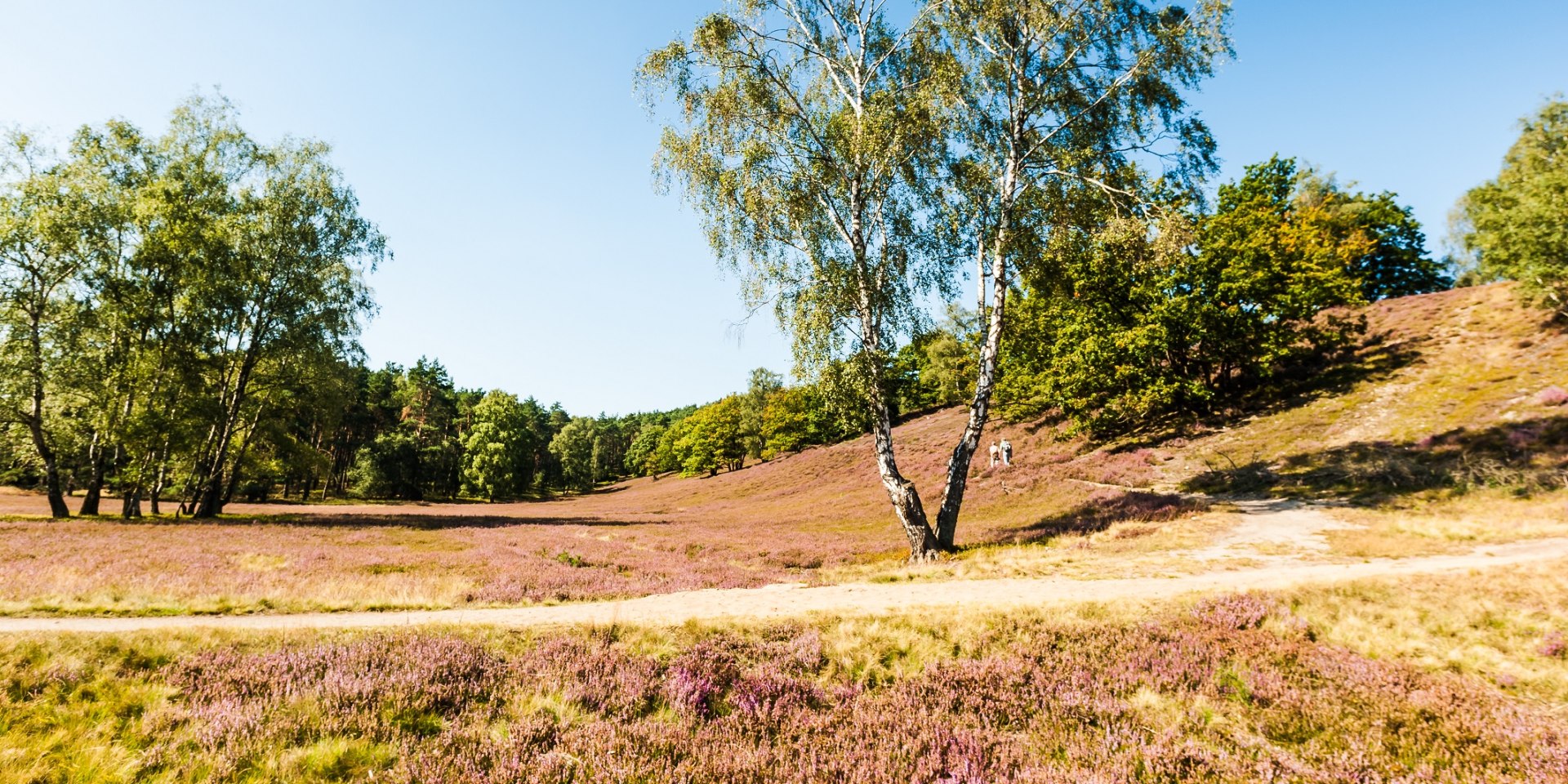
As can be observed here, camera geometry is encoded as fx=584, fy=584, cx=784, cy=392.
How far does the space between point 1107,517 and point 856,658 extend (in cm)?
1729

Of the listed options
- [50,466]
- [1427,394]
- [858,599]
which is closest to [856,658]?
[858,599]

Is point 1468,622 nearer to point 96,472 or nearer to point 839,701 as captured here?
point 839,701

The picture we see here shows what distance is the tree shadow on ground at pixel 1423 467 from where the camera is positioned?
18.3 meters

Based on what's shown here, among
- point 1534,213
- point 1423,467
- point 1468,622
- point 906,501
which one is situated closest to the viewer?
point 1468,622

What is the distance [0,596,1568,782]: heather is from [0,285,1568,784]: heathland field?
0.04m

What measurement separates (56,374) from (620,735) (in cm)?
3727

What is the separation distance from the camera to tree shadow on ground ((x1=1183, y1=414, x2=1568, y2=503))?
60.2 ft

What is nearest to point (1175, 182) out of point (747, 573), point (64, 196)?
point (747, 573)

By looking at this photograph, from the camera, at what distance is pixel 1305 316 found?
103ft

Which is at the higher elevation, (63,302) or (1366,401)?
(63,302)

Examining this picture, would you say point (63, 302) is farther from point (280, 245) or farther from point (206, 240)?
point (280, 245)

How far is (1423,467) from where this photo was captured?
2097cm

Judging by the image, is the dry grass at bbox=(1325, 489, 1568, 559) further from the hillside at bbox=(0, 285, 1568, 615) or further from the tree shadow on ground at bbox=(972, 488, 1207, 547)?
the tree shadow on ground at bbox=(972, 488, 1207, 547)

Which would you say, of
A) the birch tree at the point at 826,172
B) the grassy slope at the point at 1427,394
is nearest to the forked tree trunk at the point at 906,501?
the birch tree at the point at 826,172
